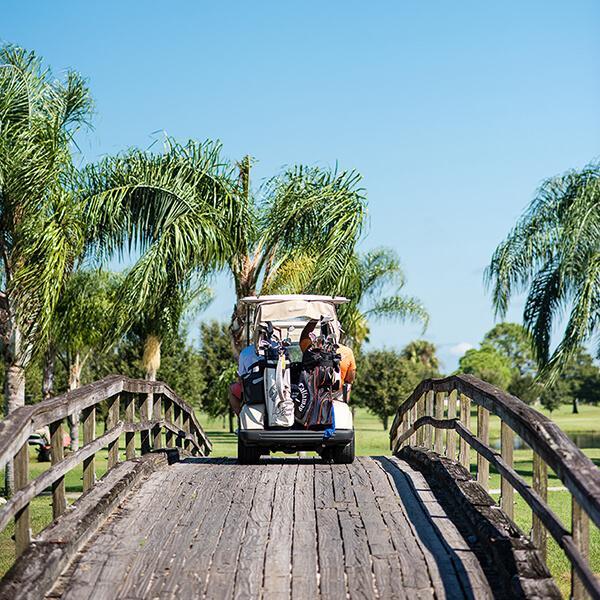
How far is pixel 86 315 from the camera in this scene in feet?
55.1

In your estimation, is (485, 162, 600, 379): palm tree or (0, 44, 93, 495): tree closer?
(0, 44, 93, 495): tree

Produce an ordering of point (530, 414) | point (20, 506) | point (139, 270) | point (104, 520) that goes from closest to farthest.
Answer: point (20, 506)
point (530, 414)
point (104, 520)
point (139, 270)

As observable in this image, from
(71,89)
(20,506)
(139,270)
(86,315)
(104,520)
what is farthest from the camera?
(86,315)

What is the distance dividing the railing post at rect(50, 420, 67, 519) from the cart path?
0.42 m

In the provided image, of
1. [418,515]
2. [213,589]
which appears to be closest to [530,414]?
[418,515]

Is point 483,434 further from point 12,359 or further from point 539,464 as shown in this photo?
point 12,359

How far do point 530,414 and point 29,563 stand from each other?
11.2 ft

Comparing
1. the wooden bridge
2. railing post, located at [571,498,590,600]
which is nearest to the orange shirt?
the wooden bridge

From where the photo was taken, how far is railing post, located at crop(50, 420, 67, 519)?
579 centimetres

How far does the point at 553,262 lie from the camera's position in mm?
18234

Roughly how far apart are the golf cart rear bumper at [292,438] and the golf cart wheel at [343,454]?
205 mm

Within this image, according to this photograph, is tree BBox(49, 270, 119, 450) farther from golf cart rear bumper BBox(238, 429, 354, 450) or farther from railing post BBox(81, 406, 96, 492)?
railing post BBox(81, 406, 96, 492)

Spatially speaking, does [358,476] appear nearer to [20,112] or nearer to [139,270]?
[139,270]

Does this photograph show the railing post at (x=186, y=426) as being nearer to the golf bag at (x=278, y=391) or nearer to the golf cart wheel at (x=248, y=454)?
the golf cart wheel at (x=248, y=454)
